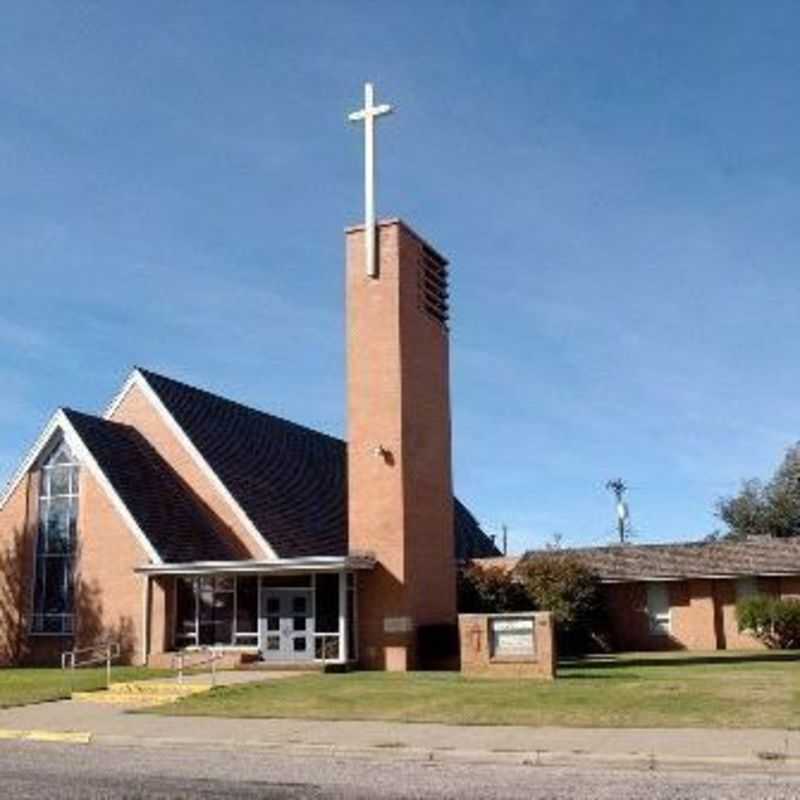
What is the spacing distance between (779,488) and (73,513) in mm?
51699

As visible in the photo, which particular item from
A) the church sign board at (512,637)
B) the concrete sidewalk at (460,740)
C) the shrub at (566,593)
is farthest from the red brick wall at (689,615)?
the concrete sidewalk at (460,740)

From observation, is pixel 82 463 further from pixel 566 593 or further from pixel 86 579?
pixel 566 593

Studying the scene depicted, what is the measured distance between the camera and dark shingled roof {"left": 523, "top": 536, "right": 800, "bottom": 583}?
3919cm

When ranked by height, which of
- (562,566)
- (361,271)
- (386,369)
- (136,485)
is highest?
(361,271)

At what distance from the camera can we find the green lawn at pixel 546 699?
1659 cm

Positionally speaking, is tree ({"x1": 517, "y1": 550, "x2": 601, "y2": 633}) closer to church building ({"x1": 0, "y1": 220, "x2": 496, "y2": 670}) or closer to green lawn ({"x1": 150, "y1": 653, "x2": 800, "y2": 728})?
church building ({"x1": 0, "y1": 220, "x2": 496, "y2": 670})

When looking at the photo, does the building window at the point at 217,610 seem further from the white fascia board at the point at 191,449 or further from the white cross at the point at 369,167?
the white cross at the point at 369,167

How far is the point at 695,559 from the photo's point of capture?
4075 centimetres

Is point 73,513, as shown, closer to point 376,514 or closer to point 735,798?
point 376,514

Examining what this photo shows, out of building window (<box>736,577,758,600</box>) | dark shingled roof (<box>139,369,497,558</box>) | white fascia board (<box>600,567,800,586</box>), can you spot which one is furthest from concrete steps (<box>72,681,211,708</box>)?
building window (<box>736,577,758,600</box>)

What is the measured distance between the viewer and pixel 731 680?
73.2 feet

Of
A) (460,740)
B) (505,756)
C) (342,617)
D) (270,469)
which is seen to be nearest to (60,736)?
(460,740)

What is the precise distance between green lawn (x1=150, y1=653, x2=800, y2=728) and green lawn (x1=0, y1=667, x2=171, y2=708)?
4.13m

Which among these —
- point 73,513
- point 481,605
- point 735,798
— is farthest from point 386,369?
point 735,798
